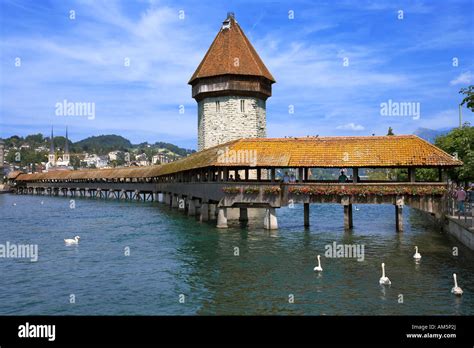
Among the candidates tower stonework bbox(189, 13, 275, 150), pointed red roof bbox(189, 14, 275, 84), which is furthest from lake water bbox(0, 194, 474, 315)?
pointed red roof bbox(189, 14, 275, 84)

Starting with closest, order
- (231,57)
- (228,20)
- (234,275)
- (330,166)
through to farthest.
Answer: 1. (234,275)
2. (330,166)
3. (231,57)
4. (228,20)

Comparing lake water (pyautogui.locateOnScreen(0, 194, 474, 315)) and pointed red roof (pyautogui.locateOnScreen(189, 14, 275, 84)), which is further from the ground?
pointed red roof (pyautogui.locateOnScreen(189, 14, 275, 84))

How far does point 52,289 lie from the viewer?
13.7 meters

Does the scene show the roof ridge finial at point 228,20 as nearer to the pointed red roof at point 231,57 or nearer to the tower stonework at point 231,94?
the pointed red roof at point 231,57

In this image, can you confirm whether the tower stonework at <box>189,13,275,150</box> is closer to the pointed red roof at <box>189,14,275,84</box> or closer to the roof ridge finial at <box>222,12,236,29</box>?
the pointed red roof at <box>189,14,275,84</box>

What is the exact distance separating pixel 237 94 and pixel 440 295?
3058 cm

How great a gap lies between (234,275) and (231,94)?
90.5 feet

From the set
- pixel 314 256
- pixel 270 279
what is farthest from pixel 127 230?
pixel 270 279

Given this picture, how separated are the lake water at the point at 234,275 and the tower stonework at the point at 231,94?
679 inches

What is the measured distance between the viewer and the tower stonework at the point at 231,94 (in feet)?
133

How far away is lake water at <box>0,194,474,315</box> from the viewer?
11547mm

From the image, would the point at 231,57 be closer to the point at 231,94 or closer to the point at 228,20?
the point at 231,94

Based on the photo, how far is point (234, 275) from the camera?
14.8 metres

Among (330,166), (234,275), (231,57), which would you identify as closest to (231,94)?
(231,57)
